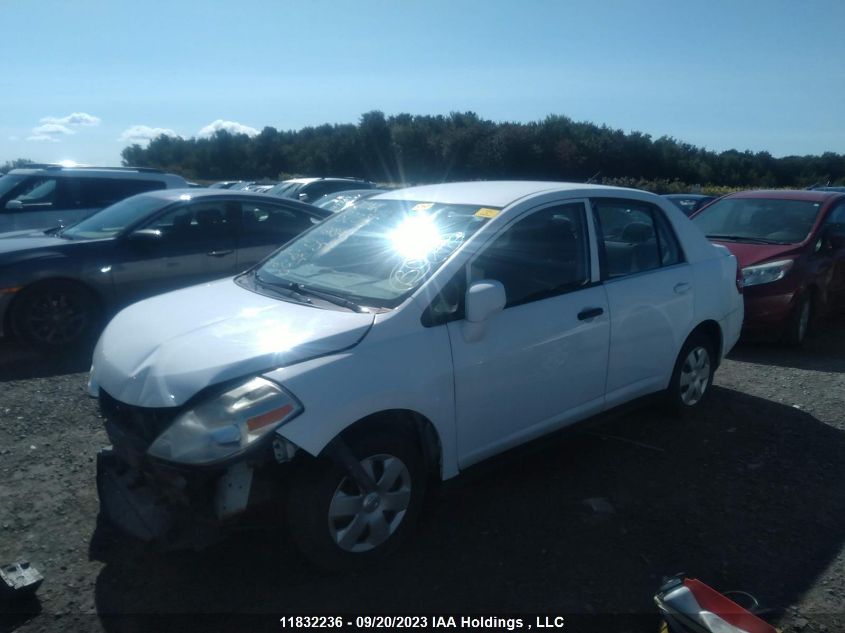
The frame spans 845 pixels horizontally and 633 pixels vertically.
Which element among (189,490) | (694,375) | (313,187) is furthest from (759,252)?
(313,187)

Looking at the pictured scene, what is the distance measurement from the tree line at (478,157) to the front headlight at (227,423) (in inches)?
1496

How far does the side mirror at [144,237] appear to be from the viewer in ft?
24.6

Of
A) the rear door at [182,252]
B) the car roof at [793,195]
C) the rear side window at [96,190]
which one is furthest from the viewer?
the rear side window at [96,190]

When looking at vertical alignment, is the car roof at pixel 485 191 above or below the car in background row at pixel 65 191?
above

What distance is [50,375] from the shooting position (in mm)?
6578

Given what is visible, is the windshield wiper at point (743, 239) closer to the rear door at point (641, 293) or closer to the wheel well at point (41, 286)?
the rear door at point (641, 293)

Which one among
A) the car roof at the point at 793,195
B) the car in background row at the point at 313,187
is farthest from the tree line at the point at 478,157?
the car roof at the point at 793,195

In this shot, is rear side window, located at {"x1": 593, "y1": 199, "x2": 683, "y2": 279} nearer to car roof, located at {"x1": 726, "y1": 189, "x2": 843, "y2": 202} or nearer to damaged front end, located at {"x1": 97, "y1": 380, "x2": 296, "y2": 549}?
damaged front end, located at {"x1": 97, "y1": 380, "x2": 296, "y2": 549}

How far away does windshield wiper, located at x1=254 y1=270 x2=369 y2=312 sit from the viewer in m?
3.86

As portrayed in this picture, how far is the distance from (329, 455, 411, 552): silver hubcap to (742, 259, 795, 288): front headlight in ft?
18.1

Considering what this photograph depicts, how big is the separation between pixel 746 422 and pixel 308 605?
3803 mm

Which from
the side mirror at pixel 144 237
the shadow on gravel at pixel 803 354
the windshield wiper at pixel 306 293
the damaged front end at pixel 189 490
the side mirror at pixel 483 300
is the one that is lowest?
the shadow on gravel at pixel 803 354

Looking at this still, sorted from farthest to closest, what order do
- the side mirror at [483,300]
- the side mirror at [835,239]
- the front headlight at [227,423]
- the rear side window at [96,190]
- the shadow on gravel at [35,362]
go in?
the rear side window at [96,190]
the side mirror at [835,239]
the shadow on gravel at [35,362]
the side mirror at [483,300]
the front headlight at [227,423]

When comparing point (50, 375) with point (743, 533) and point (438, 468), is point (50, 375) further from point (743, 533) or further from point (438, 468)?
point (743, 533)
